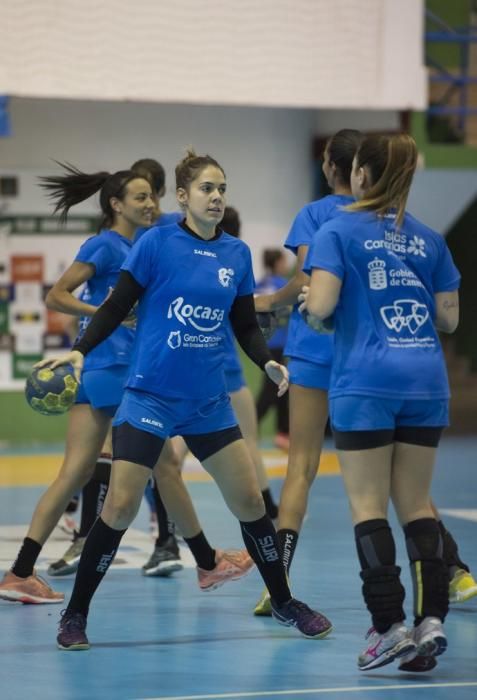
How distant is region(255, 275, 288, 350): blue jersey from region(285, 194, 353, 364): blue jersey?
28.1ft

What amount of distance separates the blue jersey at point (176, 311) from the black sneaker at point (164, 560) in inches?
84.3

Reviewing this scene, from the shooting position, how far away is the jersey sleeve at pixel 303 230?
6.86 metres

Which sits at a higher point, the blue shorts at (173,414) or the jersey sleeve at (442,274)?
the jersey sleeve at (442,274)

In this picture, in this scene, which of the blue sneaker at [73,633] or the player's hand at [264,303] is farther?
the player's hand at [264,303]

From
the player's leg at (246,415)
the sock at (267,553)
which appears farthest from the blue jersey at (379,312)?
the player's leg at (246,415)

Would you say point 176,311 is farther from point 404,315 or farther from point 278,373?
point 404,315

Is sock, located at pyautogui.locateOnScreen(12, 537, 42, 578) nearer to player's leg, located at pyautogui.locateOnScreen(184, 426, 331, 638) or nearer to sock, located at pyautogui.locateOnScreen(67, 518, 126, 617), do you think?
sock, located at pyautogui.locateOnScreen(67, 518, 126, 617)

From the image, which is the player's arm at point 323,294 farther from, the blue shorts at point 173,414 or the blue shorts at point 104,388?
the blue shorts at point 104,388

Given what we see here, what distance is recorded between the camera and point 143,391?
614 cm

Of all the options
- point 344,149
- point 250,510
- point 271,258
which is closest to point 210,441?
point 250,510

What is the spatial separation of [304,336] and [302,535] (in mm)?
3034

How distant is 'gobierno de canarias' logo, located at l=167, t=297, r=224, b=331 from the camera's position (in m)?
6.12

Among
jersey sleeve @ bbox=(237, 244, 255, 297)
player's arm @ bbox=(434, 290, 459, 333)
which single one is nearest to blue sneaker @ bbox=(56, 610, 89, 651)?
jersey sleeve @ bbox=(237, 244, 255, 297)

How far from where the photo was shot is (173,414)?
20.3 ft
